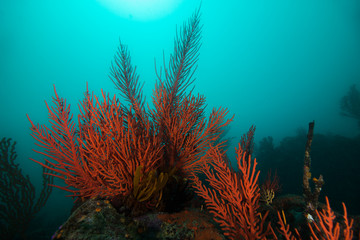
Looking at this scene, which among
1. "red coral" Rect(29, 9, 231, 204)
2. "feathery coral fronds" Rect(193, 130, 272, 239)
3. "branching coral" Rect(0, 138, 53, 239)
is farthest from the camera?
"branching coral" Rect(0, 138, 53, 239)

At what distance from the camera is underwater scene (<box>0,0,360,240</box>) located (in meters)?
1.86

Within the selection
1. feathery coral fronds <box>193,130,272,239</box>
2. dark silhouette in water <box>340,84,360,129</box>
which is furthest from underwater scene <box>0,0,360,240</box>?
dark silhouette in water <box>340,84,360,129</box>

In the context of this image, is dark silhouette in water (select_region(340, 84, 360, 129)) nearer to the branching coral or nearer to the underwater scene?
the underwater scene

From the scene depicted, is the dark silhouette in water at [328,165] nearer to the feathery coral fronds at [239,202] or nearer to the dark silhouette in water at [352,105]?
the dark silhouette in water at [352,105]

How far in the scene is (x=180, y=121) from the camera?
117 inches

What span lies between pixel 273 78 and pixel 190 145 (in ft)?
379

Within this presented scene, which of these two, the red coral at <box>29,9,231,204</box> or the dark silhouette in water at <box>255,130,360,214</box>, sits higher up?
the red coral at <box>29,9,231,204</box>

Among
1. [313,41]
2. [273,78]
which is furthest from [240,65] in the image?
[313,41]

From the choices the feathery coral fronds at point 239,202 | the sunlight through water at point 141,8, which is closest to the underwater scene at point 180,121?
the feathery coral fronds at point 239,202

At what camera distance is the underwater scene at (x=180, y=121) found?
1.86m

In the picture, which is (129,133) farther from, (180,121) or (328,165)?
(328,165)

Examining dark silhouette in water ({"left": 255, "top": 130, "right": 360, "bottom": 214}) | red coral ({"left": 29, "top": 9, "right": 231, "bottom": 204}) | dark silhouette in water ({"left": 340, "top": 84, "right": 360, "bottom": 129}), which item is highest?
dark silhouette in water ({"left": 340, "top": 84, "right": 360, "bottom": 129})

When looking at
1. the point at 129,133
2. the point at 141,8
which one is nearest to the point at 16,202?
the point at 129,133

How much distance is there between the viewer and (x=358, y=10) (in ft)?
122
